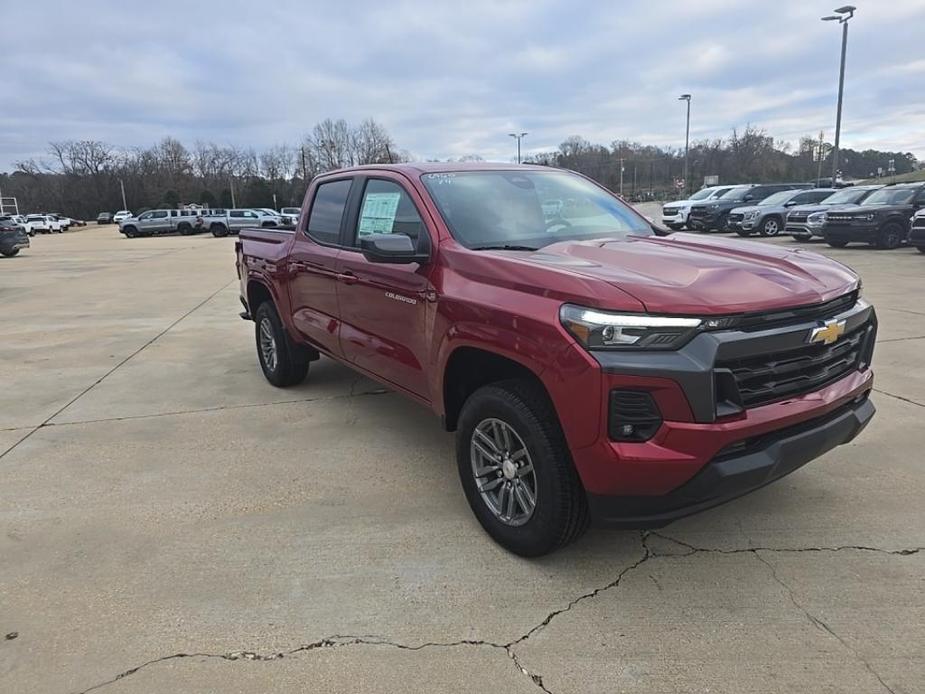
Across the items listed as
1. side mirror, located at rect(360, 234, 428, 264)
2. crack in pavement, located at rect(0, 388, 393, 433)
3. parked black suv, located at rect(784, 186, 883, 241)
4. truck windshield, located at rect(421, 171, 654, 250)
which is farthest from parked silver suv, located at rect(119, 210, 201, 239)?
side mirror, located at rect(360, 234, 428, 264)

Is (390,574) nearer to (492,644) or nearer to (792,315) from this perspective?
(492,644)

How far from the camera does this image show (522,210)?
12.9 ft

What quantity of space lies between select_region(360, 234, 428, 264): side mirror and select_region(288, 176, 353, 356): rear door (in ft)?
3.76

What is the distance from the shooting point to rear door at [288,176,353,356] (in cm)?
475

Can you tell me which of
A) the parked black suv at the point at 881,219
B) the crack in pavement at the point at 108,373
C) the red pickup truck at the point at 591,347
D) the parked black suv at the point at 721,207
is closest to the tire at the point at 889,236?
the parked black suv at the point at 881,219

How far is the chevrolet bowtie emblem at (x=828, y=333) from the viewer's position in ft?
9.13

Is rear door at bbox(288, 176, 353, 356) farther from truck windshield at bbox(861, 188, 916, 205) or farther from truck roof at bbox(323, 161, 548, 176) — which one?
truck windshield at bbox(861, 188, 916, 205)

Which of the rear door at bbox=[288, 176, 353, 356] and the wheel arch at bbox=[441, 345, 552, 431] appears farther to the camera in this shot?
the rear door at bbox=[288, 176, 353, 356]

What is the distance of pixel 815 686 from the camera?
7.63ft

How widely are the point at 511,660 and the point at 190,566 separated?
66.1 inches

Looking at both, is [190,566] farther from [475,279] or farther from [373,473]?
[475,279]

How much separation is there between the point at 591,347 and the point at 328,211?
3064 millimetres

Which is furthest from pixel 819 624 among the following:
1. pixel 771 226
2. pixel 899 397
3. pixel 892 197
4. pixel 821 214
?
pixel 771 226

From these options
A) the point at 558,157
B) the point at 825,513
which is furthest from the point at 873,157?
the point at 825,513
